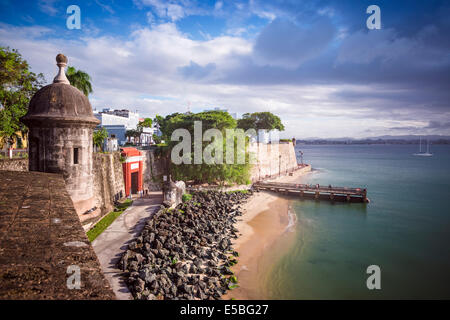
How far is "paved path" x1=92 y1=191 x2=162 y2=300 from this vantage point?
12.0 metres

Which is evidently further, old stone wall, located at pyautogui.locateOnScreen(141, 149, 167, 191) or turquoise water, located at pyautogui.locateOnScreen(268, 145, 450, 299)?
old stone wall, located at pyautogui.locateOnScreen(141, 149, 167, 191)

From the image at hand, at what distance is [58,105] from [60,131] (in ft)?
3.91

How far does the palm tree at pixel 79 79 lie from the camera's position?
94.2 feet

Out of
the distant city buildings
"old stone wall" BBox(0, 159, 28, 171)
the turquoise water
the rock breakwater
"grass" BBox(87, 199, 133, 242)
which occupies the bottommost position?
the turquoise water

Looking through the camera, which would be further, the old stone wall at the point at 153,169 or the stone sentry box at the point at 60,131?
the old stone wall at the point at 153,169

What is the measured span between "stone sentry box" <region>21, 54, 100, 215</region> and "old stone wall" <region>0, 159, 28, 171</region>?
7.03 meters

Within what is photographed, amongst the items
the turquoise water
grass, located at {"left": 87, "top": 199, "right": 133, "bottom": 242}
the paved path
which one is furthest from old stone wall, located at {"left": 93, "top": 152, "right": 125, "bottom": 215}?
the turquoise water

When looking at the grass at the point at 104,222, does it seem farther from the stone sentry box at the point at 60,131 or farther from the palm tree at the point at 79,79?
the palm tree at the point at 79,79

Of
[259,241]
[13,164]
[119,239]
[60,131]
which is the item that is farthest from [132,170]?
[60,131]

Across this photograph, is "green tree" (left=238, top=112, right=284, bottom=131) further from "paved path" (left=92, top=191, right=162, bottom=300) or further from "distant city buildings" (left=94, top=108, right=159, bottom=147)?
"paved path" (left=92, top=191, right=162, bottom=300)

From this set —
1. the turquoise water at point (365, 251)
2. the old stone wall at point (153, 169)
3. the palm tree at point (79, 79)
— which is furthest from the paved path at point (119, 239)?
the palm tree at point (79, 79)

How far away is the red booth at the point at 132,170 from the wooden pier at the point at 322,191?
20.0 meters

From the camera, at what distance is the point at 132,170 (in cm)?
3058

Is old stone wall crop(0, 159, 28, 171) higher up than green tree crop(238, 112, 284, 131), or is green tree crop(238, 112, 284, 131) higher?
green tree crop(238, 112, 284, 131)
